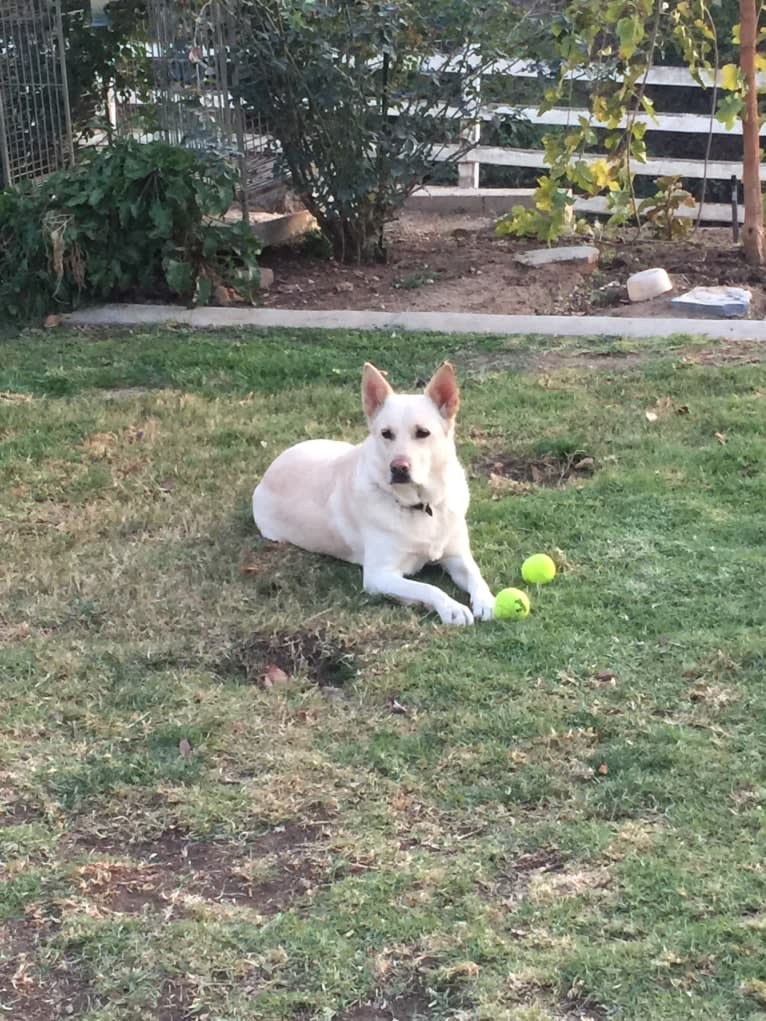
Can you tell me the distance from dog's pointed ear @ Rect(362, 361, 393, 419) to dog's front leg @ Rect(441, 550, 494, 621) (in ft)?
2.04

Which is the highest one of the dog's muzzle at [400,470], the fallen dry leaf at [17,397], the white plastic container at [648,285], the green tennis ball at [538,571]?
the white plastic container at [648,285]

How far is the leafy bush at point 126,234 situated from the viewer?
8.18 meters

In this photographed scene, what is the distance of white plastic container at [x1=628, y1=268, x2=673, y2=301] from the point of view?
26.2 feet

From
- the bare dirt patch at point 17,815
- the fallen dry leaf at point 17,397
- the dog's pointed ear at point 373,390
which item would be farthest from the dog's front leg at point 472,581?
the fallen dry leaf at point 17,397

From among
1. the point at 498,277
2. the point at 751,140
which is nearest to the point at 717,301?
the point at 751,140

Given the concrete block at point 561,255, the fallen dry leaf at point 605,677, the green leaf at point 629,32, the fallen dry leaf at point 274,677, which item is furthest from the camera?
the concrete block at point 561,255

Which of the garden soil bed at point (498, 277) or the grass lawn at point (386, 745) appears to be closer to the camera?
the grass lawn at point (386, 745)

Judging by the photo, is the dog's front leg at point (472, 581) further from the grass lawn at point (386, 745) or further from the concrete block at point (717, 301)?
the concrete block at point (717, 301)

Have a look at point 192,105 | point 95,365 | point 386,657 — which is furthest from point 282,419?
point 192,105

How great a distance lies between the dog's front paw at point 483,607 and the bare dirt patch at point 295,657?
1.58 ft

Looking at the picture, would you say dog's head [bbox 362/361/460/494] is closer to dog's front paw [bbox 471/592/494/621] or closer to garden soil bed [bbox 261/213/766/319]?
dog's front paw [bbox 471/592/494/621]

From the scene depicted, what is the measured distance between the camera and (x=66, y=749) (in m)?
3.59

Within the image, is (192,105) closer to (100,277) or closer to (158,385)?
(100,277)

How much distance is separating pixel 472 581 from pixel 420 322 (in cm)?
364
